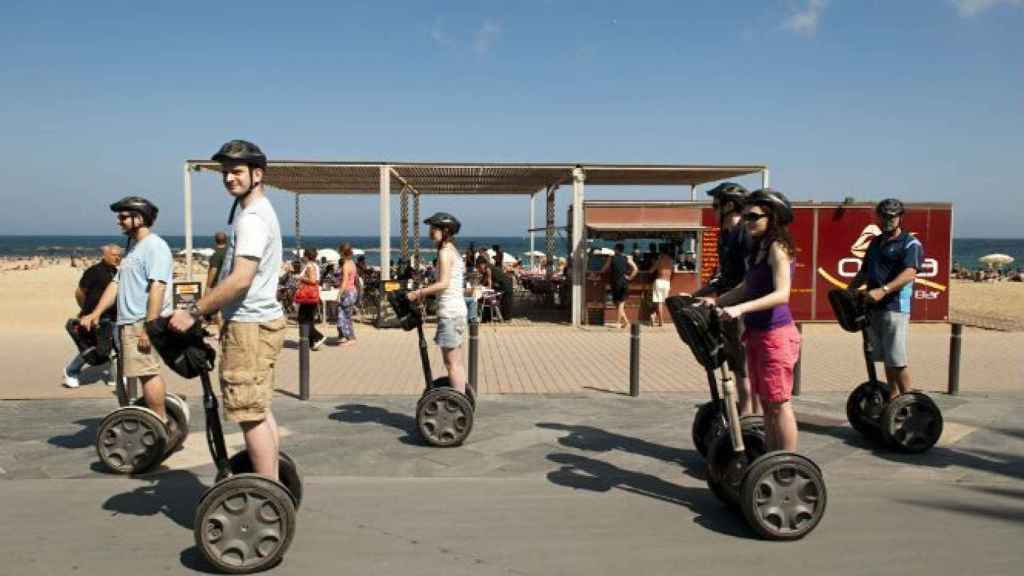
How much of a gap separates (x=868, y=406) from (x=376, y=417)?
4.45 m

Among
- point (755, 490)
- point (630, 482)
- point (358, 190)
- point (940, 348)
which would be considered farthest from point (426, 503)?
point (358, 190)

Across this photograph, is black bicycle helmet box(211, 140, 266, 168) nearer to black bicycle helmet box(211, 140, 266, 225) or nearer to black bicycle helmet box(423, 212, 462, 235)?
black bicycle helmet box(211, 140, 266, 225)

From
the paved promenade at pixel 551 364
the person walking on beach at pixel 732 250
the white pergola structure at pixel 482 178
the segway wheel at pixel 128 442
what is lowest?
the paved promenade at pixel 551 364

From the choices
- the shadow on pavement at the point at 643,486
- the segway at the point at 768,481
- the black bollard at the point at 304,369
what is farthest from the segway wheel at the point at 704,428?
the black bollard at the point at 304,369

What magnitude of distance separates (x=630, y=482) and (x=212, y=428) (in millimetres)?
2837

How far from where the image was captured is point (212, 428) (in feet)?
12.3

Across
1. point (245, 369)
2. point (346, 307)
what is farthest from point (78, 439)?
point (346, 307)

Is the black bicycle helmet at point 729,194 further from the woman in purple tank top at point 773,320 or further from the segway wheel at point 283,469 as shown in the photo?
the segway wheel at point 283,469

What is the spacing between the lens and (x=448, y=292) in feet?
19.7

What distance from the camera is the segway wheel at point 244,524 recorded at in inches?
139

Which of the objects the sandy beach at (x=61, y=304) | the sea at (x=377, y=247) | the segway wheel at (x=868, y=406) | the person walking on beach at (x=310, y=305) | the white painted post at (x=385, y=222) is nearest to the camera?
the segway wheel at (x=868, y=406)

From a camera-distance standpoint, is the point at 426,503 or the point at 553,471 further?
the point at 553,471

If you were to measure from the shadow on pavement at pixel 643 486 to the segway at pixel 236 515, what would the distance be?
2121mm

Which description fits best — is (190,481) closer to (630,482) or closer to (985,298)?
(630,482)
